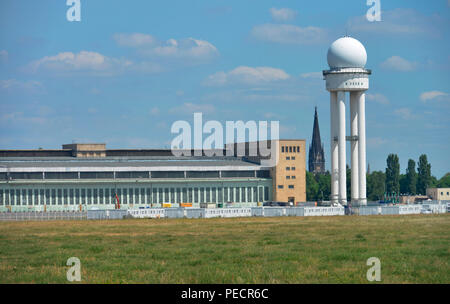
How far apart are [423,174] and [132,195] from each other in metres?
92.6

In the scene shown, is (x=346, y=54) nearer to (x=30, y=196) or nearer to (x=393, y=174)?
(x=30, y=196)

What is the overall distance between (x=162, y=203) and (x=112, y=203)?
9818mm

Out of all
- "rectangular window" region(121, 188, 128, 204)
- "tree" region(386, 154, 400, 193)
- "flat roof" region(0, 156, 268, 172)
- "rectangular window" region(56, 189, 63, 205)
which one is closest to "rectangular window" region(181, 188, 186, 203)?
"flat roof" region(0, 156, 268, 172)

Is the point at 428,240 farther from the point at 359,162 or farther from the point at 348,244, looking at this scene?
the point at 359,162

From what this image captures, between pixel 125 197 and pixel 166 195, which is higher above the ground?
pixel 166 195

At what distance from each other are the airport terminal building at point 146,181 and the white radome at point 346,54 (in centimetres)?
3020

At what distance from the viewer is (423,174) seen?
192375 millimetres

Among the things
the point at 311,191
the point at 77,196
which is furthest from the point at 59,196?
the point at 311,191

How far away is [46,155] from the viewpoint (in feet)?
542

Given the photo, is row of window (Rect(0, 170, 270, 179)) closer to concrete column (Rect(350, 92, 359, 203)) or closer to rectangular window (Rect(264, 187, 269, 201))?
rectangular window (Rect(264, 187, 269, 201))

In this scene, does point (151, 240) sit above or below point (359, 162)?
below

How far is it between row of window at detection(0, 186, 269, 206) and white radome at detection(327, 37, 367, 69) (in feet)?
124

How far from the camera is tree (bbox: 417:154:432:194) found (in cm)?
19100
